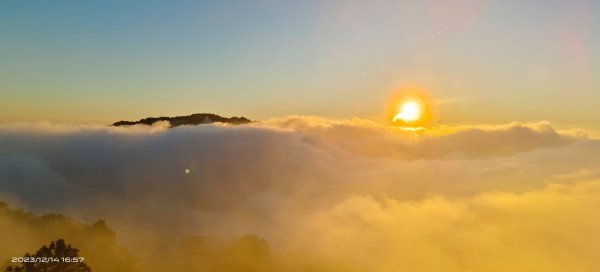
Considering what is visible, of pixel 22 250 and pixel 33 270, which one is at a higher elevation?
pixel 33 270

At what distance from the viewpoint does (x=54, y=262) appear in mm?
64188

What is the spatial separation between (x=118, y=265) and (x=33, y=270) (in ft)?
331

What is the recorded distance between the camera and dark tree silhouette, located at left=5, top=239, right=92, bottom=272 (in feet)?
202

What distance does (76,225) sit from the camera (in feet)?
628

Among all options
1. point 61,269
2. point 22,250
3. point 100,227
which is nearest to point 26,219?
point 22,250

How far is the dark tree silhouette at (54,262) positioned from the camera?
61.7 m

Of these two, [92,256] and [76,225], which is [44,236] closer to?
[76,225]

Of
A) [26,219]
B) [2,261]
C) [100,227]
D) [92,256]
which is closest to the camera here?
[2,261]

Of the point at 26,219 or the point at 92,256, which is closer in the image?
the point at 92,256

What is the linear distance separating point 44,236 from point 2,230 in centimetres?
1595

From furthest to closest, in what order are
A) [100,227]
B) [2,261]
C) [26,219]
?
1. [26,219]
2. [100,227]
3. [2,261]

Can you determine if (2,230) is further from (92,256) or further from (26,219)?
(92,256)

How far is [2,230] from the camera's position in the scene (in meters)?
176

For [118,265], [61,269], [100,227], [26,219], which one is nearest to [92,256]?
[118,265]
